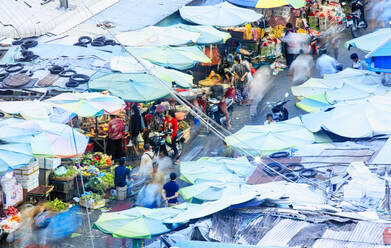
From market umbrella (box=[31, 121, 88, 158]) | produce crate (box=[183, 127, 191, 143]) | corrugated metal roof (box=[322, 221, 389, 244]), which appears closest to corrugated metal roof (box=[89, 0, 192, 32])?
produce crate (box=[183, 127, 191, 143])

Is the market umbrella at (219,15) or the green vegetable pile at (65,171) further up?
the market umbrella at (219,15)

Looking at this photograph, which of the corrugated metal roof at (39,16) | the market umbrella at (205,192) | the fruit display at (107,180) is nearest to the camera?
the market umbrella at (205,192)

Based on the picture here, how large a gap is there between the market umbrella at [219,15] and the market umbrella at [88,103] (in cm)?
803

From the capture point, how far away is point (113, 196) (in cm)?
1425

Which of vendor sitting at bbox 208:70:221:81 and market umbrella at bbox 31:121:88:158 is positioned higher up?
market umbrella at bbox 31:121:88:158

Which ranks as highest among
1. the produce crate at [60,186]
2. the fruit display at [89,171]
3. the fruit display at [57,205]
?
the fruit display at [89,171]

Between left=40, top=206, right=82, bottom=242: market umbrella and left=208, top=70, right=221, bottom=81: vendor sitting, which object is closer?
left=40, top=206, right=82, bottom=242: market umbrella

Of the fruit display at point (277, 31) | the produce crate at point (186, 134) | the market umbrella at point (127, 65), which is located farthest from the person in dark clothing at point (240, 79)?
the fruit display at point (277, 31)

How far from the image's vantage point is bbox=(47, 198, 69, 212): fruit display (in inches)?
510

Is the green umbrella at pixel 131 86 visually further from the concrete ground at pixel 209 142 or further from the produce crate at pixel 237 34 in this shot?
the produce crate at pixel 237 34

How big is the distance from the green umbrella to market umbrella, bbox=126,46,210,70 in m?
1.84

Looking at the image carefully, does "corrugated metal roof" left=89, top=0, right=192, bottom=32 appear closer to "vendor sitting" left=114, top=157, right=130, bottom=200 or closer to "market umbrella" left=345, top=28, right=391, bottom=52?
"market umbrella" left=345, top=28, right=391, bottom=52

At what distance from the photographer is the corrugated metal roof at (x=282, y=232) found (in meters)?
7.86

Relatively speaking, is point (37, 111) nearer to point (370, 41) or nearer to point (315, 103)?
point (315, 103)
